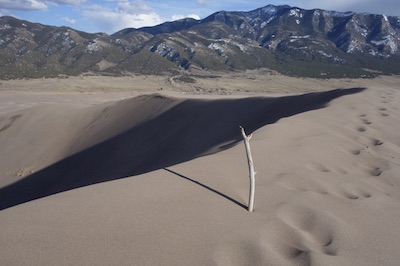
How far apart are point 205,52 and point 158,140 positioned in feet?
365

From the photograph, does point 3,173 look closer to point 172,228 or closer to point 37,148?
point 37,148

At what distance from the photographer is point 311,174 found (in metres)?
6.18

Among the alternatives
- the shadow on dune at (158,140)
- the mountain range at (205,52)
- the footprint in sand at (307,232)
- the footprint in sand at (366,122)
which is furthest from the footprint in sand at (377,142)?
the mountain range at (205,52)

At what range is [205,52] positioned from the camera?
124 meters

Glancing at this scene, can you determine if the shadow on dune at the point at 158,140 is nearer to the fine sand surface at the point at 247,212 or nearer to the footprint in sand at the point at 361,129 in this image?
the footprint in sand at the point at 361,129

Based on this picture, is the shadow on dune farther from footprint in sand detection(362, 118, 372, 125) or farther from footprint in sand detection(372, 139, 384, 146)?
footprint in sand detection(372, 139, 384, 146)

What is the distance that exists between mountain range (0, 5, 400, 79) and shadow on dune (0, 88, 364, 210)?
61.3 metres

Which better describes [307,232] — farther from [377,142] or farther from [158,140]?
[158,140]

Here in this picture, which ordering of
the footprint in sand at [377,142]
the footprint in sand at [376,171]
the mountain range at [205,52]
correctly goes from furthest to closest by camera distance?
the mountain range at [205,52] → the footprint in sand at [377,142] → the footprint in sand at [376,171]

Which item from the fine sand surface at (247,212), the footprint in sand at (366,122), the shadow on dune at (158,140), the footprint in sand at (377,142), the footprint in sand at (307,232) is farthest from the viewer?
the shadow on dune at (158,140)

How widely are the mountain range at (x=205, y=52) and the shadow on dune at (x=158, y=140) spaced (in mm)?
61335

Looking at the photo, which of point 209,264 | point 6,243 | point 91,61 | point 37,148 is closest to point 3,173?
point 37,148

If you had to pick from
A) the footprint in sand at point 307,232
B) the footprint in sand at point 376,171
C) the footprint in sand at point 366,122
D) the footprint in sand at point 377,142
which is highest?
the footprint in sand at point 366,122

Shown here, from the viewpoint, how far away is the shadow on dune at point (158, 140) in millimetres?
13938
